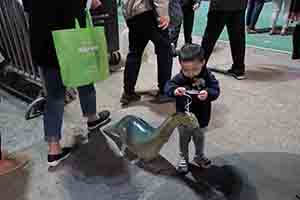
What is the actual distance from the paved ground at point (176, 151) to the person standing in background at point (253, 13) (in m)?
1.82

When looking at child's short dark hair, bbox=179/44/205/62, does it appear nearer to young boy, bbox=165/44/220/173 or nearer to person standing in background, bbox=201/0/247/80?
young boy, bbox=165/44/220/173

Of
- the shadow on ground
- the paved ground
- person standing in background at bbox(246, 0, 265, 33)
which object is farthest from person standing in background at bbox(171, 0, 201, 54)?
the shadow on ground

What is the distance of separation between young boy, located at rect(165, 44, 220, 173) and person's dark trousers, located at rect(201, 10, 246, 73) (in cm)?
126

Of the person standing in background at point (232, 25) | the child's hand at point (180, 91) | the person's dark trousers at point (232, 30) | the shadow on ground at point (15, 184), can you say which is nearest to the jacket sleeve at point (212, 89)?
the child's hand at point (180, 91)

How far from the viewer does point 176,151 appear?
2096 millimetres

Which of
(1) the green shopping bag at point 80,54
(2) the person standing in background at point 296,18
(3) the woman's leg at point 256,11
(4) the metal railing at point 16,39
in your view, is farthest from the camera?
(3) the woman's leg at point 256,11

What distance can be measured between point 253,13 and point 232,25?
6.34 ft

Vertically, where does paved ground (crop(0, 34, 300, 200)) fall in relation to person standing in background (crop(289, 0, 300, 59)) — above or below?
below

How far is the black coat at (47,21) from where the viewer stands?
5.65ft

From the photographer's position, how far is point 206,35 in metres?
3.10

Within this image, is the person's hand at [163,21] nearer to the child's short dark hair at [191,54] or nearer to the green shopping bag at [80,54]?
the green shopping bag at [80,54]

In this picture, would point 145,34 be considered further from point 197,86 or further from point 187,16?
point 187,16

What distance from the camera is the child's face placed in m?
1.61

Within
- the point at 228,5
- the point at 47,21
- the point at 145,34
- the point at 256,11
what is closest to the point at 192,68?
the point at 47,21
